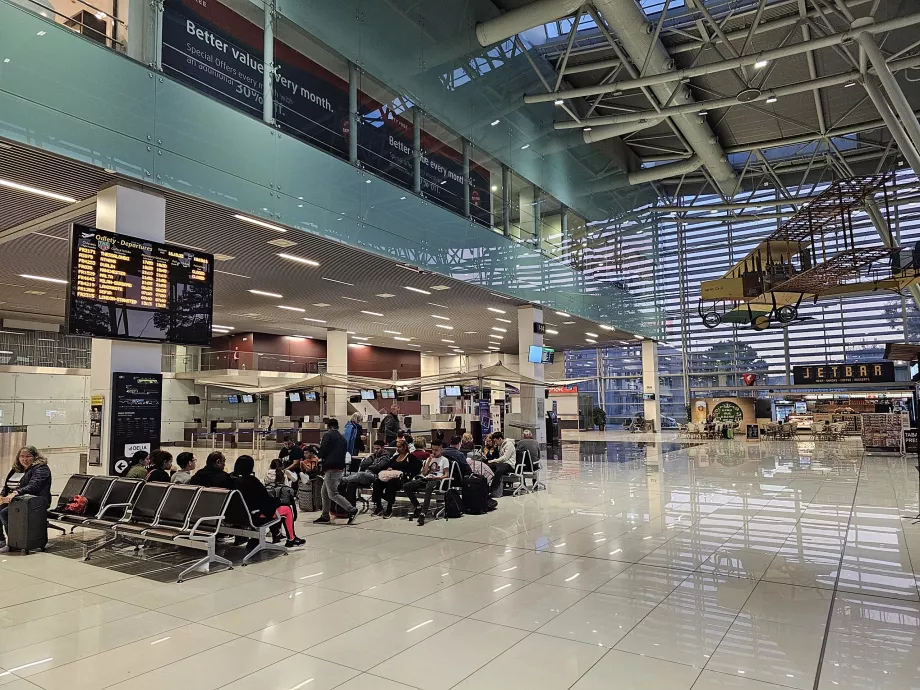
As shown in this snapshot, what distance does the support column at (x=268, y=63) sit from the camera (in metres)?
10.1

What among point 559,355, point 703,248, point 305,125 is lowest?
point 559,355

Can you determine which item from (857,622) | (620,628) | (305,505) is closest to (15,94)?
(305,505)

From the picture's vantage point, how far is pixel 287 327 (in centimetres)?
2406

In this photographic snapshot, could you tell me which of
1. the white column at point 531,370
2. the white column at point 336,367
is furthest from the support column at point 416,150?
the white column at point 336,367

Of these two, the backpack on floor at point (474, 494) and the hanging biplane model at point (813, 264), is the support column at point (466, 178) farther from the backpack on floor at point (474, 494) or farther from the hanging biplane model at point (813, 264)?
the backpack on floor at point (474, 494)

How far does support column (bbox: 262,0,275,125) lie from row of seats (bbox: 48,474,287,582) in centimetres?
636

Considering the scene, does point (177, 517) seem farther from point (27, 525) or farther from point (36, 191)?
point (36, 191)

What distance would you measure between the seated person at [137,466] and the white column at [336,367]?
14058 millimetres

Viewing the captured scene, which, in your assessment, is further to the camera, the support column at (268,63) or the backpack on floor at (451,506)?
the support column at (268,63)

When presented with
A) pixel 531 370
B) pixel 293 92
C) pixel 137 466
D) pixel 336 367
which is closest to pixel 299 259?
pixel 293 92

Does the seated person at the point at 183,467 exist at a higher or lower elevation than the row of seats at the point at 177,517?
higher

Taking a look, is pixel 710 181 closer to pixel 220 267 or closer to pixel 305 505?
pixel 220 267

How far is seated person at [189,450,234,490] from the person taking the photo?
689 cm

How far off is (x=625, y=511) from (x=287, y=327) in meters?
18.0
